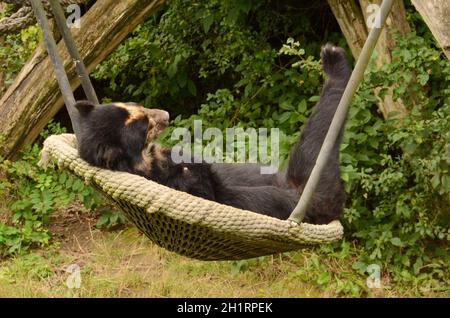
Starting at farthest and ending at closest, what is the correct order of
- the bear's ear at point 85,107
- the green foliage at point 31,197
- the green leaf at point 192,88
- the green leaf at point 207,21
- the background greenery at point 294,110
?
1. the green leaf at point 192,88
2. the green leaf at point 207,21
3. the green foliage at point 31,197
4. the background greenery at point 294,110
5. the bear's ear at point 85,107

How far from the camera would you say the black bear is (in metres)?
3.54

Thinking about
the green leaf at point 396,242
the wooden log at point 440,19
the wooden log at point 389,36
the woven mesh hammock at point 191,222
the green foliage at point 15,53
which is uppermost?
the green foliage at point 15,53

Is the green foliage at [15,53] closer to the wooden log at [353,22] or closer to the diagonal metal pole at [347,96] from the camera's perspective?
the wooden log at [353,22]

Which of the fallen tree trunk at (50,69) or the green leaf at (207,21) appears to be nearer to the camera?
the fallen tree trunk at (50,69)

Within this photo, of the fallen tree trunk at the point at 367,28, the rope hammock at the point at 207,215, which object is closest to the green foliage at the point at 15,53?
the fallen tree trunk at the point at 367,28

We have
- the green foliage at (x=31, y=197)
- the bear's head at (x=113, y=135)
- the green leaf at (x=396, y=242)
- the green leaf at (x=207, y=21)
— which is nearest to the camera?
the bear's head at (x=113, y=135)

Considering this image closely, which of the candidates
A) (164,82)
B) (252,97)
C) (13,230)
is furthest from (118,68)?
(13,230)

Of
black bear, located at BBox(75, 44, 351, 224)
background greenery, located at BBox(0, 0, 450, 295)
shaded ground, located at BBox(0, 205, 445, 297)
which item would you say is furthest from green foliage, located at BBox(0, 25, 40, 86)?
black bear, located at BBox(75, 44, 351, 224)

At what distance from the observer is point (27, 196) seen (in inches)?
221

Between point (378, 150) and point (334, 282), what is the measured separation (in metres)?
1.02

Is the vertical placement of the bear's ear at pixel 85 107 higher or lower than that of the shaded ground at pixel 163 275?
higher

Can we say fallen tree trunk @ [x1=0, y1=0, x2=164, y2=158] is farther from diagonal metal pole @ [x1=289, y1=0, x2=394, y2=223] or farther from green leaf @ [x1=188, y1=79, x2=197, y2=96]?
diagonal metal pole @ [x1=289, y1=0, x2=394, y2=223]

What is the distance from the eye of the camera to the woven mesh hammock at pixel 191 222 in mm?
2959

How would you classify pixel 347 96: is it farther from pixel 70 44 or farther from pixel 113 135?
pixel 70 44
